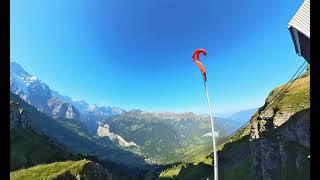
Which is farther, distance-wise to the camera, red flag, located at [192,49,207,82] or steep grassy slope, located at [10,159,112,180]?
steep grassy slope, located at [10,159,112,180]

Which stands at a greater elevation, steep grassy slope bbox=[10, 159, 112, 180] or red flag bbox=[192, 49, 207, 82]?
red flag bbox=[192, 49, 207, 82]

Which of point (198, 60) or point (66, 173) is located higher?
point (198, 60)

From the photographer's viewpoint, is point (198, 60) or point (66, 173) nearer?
point (198, 60)

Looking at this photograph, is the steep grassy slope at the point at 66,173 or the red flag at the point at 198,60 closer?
the red flag at the point at 198,60

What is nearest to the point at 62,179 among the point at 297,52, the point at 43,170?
the point at 43,170

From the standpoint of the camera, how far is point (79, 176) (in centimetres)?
12144

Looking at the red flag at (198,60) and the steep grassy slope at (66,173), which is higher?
the red flag at (198,60)
